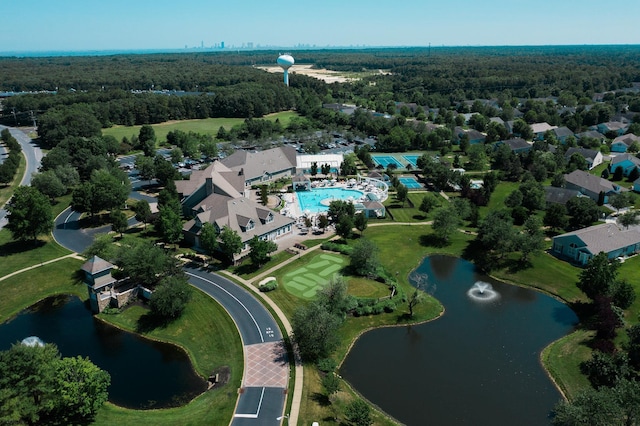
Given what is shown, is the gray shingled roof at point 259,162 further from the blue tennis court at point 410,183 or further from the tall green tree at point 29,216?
the tall green tree at point 29,216

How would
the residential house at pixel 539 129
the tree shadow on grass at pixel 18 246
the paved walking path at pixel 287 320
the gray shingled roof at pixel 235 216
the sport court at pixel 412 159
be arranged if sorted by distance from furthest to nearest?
1. the residential house at pixel 539 129
2. the sport court at pixel 412 159
3. the tree shadow on grass at pixel 18 246
4. the gray shingled roof at pixel 235 216
5. the paved walking path at pixel 287 320

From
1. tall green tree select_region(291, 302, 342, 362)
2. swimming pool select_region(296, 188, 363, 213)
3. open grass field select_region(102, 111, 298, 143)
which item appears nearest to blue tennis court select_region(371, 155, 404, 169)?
swimming pool select_region(296, 188, 363, 213)

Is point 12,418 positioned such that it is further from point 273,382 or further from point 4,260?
point 4,260

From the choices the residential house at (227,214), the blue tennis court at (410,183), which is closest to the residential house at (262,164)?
the residential house at (227,214)

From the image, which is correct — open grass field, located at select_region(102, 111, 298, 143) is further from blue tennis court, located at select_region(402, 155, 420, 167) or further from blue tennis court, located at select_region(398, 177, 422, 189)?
blue tennis court, located at select_region(398, 177, 422, 189)

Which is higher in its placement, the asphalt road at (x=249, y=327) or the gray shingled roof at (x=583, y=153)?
the gray shingled roof at (x=583, y=153)

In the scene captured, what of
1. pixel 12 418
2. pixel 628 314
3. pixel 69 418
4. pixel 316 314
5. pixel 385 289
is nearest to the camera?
pixel 12 418

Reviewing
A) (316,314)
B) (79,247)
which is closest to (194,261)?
(79,247)
